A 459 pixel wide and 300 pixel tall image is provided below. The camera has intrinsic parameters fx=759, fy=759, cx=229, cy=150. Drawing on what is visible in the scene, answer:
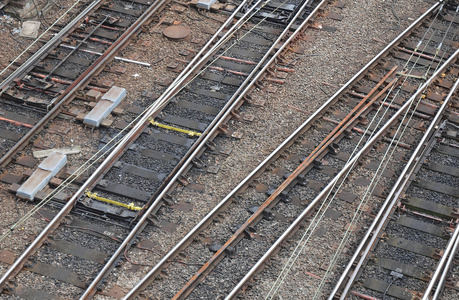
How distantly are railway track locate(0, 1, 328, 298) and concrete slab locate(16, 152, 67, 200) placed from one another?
8.2 inches

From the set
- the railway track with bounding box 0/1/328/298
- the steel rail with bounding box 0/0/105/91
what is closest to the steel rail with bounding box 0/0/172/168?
the steel rail with bounding box 0/0/105/91

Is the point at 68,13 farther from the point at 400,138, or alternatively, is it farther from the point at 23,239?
the point at 400,138

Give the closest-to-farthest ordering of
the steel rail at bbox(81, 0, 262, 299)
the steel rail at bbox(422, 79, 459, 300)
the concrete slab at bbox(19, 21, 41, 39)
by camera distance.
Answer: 1. the steel rail at bbox(422, 79, 459, 300)
2. the steel rail at bbox(81, 0, 262, 299)
3. the concrete slab at bbox(19, 21, 41, 39)

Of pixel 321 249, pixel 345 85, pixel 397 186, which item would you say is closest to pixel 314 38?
pixel 345 85

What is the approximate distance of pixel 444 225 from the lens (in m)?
13.4

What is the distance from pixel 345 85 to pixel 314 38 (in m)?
2.23

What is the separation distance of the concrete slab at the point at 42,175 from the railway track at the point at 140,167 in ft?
0.68

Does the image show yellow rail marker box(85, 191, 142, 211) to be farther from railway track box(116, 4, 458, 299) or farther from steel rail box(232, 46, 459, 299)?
steel rail box(232, 46, 459, 299)

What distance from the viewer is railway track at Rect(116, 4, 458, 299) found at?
Result: 12.5 metres

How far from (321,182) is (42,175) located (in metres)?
5.12

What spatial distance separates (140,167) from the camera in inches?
561

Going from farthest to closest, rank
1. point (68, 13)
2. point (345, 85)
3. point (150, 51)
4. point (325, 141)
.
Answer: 1. point (68, 13)
2. point (150, 51)
3. point (345, 85)
4. point (325, 141)

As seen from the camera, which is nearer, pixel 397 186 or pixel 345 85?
pixel 397 186

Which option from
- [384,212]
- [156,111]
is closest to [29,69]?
[156,111]
